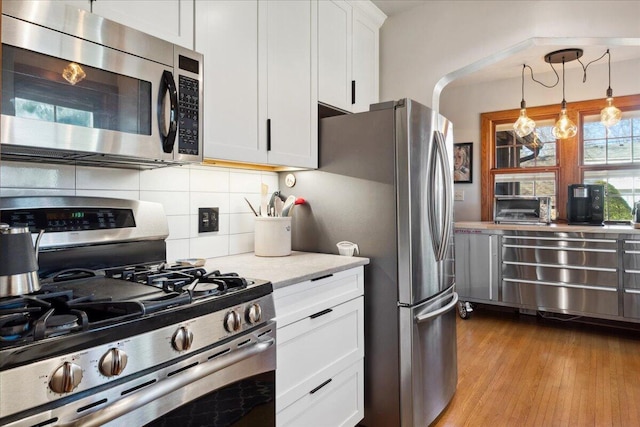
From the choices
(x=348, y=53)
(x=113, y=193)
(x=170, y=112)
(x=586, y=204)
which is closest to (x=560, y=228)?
(x=586, y=204)

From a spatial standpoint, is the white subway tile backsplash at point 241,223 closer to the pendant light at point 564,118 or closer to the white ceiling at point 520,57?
the white ceiling at point 520,57

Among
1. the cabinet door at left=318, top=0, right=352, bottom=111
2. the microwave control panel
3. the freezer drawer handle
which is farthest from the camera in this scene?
the cabinet door at left=318, top=0, right=352, bottom=111

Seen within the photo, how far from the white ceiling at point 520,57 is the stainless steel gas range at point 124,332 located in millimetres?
2457

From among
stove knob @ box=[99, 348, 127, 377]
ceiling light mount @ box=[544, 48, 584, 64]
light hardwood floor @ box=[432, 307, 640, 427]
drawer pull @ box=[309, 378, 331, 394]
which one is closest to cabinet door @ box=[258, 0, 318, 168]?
drawer pull @ box=[309, 378, 331, 394]

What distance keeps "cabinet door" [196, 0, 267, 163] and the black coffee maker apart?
10.3 feet

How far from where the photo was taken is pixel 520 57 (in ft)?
11.3

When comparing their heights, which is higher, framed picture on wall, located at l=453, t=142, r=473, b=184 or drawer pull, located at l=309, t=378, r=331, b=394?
framed picture on wall, located at l=453, t=142, r=473, b=184

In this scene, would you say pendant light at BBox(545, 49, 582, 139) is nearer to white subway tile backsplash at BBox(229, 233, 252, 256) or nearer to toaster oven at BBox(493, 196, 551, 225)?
toaster oven at BBox(493, 196, 551, 225)

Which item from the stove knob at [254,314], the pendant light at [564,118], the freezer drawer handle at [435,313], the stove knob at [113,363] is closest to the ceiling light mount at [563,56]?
the pendant light at [564,118]

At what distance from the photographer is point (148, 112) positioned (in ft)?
4.15

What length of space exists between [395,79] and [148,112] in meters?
2.20

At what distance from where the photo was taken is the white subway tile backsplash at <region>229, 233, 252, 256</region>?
79.9 inches

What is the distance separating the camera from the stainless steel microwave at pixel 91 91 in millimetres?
997

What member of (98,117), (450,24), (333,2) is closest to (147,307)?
(98,117)
